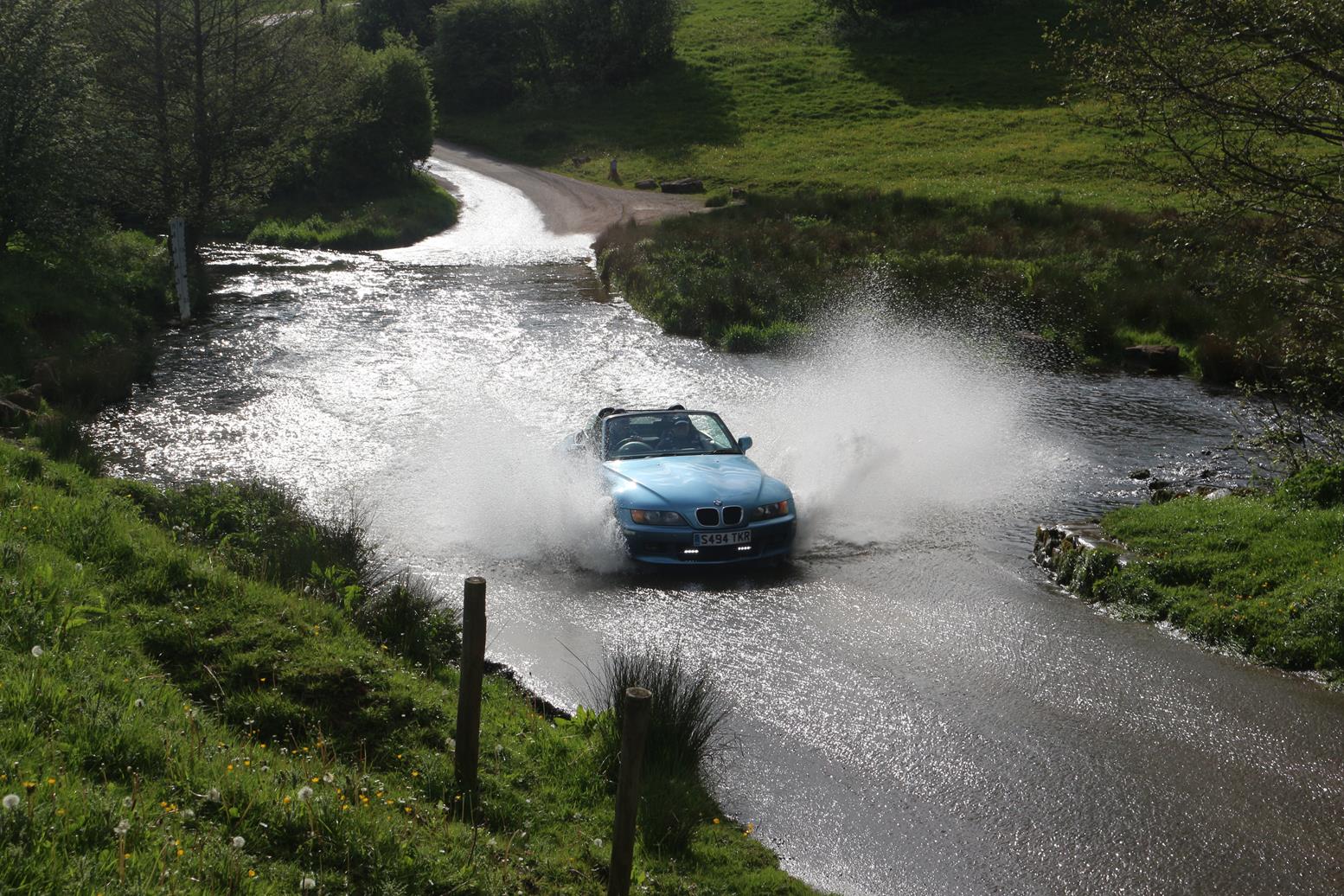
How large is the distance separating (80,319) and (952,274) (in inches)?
836

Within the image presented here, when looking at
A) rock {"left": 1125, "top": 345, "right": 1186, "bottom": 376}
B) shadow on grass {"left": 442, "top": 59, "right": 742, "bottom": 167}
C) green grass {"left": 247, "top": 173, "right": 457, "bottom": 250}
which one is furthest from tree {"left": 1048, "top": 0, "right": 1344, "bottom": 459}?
shadow on grass {"left": 442, "top": 59, "right": 742, "bottom": 167}

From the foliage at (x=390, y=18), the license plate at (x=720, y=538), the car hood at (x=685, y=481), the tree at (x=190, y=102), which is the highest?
the foliage at (x=390, y=18)

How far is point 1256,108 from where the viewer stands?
1124cm

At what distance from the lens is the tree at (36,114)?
22.0m

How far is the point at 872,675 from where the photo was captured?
9750 millimetres

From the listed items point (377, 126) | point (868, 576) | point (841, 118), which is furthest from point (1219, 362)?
point (841, 118)

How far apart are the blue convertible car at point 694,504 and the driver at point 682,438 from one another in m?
0.06

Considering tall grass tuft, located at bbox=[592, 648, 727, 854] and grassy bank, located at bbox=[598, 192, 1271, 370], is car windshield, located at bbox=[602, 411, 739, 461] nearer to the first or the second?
tall grass tuft, located at bbox=[592, 648, 727, 854]

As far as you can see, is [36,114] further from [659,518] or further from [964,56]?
[964,56]

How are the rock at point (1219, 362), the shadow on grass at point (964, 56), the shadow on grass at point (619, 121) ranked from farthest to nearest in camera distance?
the shadow on grass at point (964, 56), the shadow on grass at point (619, 121), the rock at point (1219, 362)

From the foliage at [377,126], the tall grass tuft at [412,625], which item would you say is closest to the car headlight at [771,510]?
the tall grass tuft at [412,625]

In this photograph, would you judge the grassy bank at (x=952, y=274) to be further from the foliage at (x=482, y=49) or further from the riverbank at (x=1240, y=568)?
the foliage at (x=482, y=49)

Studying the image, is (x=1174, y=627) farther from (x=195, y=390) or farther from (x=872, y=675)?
(x=195, y=390)

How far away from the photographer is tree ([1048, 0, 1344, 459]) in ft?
35.9
